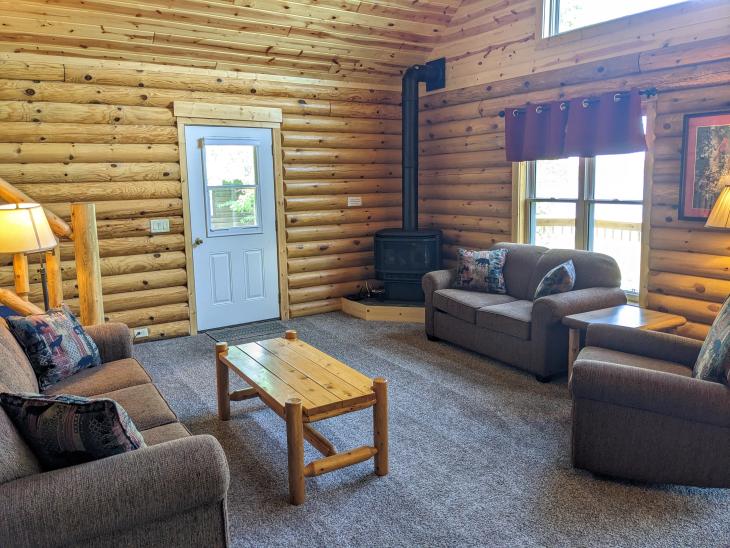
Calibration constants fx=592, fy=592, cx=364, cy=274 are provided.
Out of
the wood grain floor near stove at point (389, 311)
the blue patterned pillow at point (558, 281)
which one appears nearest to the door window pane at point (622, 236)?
the blue patterned pillow at point (558, 281)

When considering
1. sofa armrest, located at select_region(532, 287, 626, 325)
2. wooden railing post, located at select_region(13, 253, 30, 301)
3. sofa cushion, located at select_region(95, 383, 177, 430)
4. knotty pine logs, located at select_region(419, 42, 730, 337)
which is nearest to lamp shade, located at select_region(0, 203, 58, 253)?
wooden railing post, located at select_region(13, 253, 30, 301)

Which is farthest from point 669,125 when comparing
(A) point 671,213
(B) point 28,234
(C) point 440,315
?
(B) point 28,234

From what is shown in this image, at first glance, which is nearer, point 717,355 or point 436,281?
point 717,355

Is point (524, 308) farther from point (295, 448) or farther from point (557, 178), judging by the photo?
point (295, 448)

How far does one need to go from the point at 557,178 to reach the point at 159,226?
12.1ft

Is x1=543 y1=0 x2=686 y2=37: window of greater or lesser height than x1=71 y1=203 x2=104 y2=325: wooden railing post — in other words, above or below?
above

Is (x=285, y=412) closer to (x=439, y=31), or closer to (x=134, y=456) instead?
(x=134, y=456)

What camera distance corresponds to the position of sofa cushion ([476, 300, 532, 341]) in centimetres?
438

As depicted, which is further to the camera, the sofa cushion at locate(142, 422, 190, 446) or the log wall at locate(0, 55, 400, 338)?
the log wall at locate(0, 55, 400, 338)

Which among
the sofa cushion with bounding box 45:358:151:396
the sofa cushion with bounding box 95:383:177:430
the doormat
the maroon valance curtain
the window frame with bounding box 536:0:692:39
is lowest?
the doormat

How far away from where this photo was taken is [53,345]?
309cm

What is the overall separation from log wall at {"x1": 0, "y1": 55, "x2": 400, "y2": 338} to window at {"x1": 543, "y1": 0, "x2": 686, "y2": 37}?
6.72 ft

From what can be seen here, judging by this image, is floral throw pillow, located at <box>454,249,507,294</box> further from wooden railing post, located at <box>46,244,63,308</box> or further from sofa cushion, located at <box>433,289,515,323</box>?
wooden railing post, located at <box>46,244,63,308</box>

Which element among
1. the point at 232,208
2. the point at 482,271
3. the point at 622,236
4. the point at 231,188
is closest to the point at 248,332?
the point at 232,208
